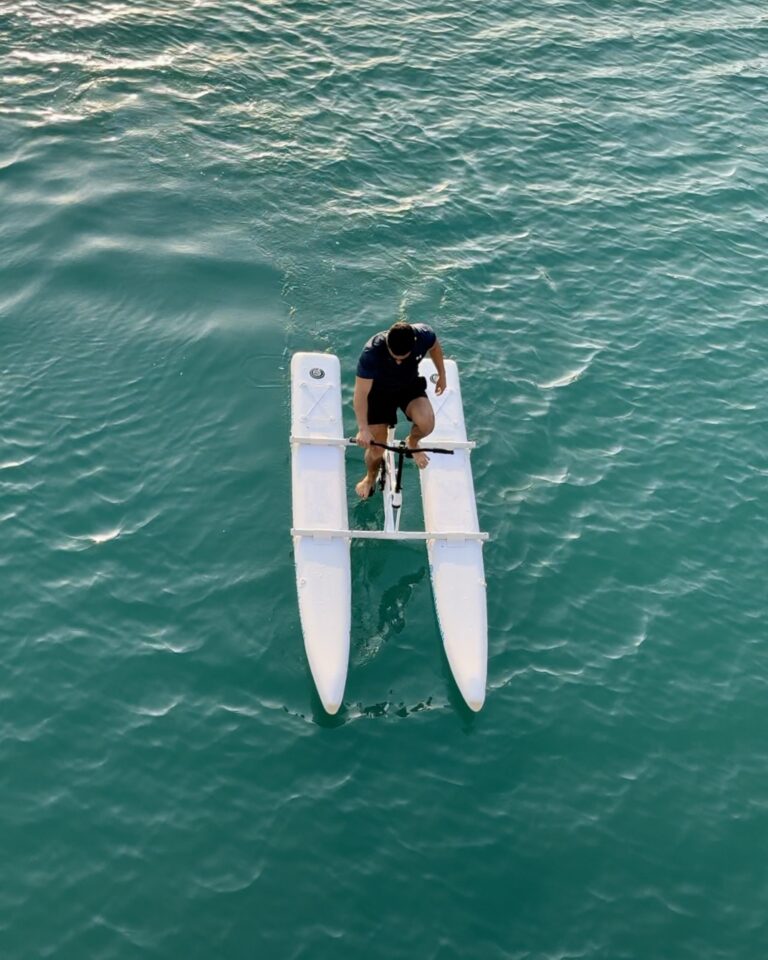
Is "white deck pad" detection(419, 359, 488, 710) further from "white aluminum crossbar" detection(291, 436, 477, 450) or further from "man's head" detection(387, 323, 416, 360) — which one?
"man's head" detection(387, 323, 416, 360)

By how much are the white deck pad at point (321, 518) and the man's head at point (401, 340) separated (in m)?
2.50

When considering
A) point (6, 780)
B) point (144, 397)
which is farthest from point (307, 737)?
point (144, 397)

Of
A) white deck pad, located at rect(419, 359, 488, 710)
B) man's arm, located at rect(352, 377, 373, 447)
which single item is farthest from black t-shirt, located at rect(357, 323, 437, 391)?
white deck pad, located at rect(419, 359, 488, 710)

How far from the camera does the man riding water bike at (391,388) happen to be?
1417 centimetres

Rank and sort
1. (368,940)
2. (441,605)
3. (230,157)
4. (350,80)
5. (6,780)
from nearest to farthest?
(368,940) < (6,780) < (441,605) < (230,157) < (350,80)

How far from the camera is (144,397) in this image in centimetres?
1742

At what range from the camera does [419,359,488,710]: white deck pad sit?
14.0 metres

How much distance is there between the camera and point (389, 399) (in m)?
15.0

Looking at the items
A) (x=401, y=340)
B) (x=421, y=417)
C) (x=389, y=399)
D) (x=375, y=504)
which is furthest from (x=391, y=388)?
(x=375, y=504)

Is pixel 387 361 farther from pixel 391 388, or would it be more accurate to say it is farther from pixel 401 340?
pixel 401 340

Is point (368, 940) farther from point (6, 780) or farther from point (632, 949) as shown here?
point (6, 780)

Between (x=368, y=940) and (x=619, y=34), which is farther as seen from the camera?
(x=619, y=34)

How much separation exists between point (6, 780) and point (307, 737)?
12.2 ft

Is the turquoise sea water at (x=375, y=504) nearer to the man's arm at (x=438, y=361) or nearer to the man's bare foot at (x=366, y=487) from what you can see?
the man's bare foot at (x=366, y=487)
